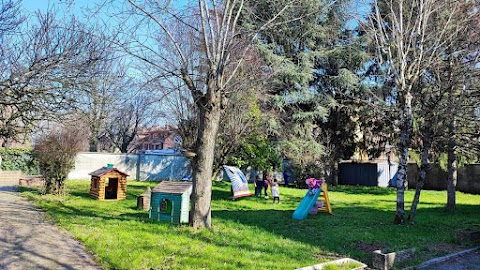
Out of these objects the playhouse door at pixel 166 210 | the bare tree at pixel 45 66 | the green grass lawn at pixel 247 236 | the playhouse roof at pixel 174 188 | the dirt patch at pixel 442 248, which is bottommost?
the dirt patch at pixel 442 248

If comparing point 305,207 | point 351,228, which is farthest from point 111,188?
point 351,228

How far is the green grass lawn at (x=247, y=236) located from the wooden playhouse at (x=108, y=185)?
968 mm

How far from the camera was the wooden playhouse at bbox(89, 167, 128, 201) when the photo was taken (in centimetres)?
1341

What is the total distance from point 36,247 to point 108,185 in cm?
804

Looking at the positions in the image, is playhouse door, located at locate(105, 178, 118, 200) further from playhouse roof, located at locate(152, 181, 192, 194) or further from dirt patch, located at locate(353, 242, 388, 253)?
dirt patch, located at locate(353, 242, 388, 253)

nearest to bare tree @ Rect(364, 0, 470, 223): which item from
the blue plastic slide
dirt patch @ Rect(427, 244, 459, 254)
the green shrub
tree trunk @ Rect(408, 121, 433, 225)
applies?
tree trunk @ Rect(408, 121, 433, 225)

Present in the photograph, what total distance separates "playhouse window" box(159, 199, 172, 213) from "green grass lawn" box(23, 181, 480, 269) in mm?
497

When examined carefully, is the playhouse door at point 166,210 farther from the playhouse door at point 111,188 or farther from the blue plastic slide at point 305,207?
the playhouse door at point 111,188

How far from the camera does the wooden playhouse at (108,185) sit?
13414 mm

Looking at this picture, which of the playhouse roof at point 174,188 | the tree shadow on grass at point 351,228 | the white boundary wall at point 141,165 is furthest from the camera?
the white boundary wall at point 141,165

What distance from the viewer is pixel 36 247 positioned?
6059 millimetres

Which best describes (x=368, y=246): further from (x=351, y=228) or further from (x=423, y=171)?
(x=423, y=171)

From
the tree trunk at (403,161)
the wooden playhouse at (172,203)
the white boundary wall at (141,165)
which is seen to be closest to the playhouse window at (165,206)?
the wooden playhouse at (172,203)

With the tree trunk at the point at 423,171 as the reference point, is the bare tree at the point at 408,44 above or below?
above
